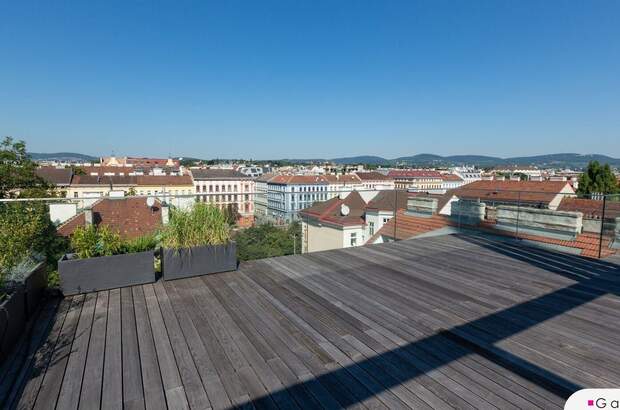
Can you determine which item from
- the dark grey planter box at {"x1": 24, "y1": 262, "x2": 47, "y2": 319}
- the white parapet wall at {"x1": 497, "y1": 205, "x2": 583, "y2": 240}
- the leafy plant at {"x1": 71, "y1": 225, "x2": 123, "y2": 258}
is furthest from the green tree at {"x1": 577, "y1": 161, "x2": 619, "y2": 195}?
the dark grey planter box at {"x1": 24, "y1": 262, "x2": 47, "y2": 319}

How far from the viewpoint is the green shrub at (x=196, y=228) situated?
10.5ft

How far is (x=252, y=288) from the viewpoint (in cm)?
298

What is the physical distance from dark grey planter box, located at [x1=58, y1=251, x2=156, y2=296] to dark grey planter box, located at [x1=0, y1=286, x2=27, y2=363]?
1.69ft

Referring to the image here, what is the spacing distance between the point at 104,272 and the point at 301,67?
65.5ft

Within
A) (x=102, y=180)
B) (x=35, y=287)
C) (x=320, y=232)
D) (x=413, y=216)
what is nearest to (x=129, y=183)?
(x=102, y=180)

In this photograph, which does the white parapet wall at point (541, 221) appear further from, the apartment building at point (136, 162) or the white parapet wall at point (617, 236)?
the apartment building at point (136, 162)

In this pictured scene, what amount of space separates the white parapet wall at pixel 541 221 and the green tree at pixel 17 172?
18483 millimetres

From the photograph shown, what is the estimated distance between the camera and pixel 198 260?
3287 mm

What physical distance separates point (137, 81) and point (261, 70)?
864 cm

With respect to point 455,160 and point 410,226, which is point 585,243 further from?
point 455,160

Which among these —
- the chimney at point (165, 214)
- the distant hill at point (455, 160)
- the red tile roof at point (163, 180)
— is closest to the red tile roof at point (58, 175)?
the red tile roof at point (163, 180)

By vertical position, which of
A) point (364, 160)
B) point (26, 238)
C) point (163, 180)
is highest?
point (364, 160)

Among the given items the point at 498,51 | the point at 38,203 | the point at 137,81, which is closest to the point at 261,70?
the point at 137,81

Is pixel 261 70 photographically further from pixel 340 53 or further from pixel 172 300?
pixel 172 300
